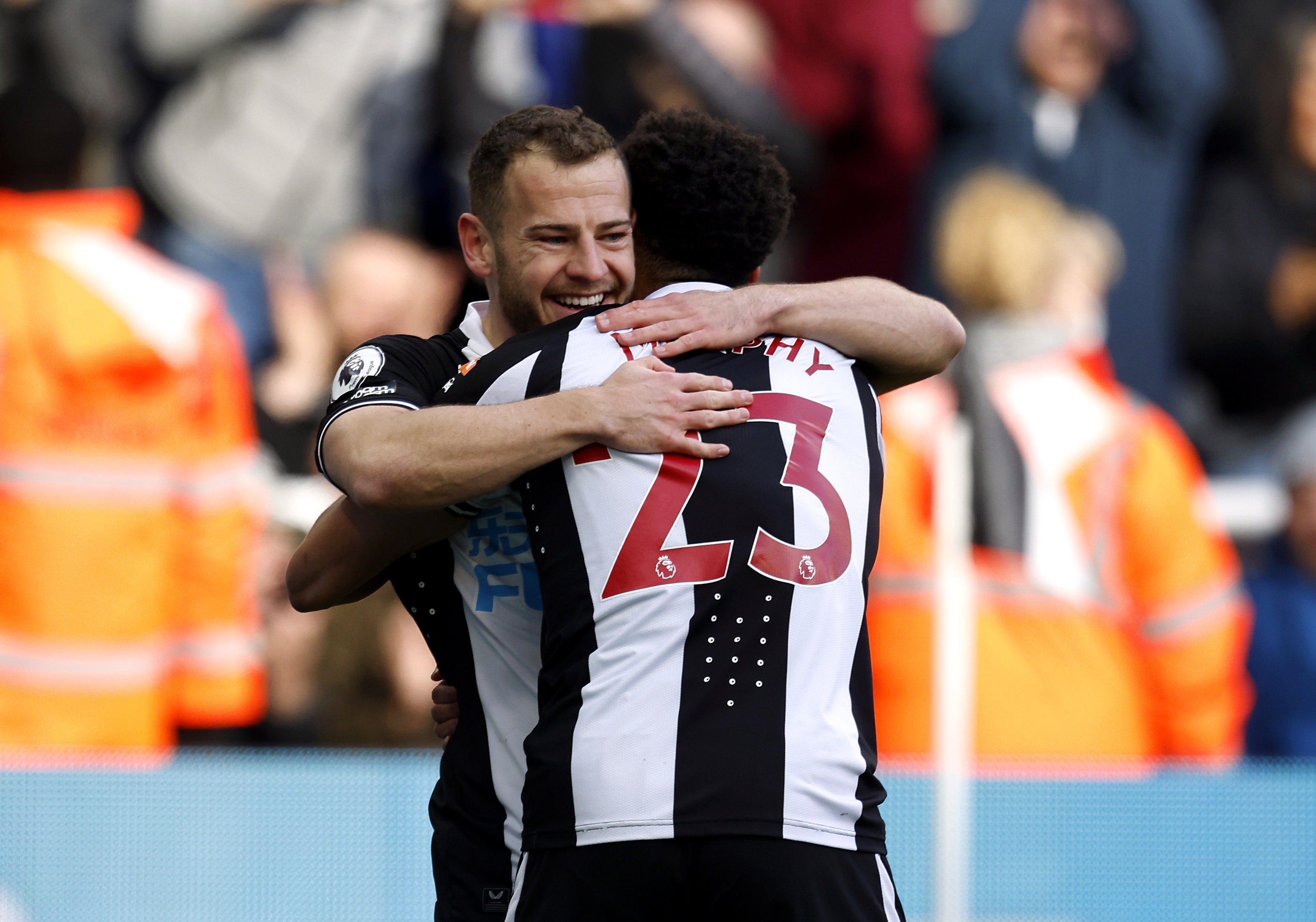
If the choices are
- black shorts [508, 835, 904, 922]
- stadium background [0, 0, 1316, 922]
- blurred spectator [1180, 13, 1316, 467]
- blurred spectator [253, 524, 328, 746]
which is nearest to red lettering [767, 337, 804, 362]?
black shorts [508, 835, 904, 922]

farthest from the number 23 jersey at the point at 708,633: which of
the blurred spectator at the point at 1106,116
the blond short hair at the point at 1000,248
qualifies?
the blurred spectator at the point at 1106,116

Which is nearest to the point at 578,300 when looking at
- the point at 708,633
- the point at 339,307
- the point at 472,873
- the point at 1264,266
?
the point at 708,633

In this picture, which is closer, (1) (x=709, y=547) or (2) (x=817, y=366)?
(1) (x=709, y=547)

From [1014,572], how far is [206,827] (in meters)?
3.27

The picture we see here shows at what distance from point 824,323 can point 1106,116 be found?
5.54 meters

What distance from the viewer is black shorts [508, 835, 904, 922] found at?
201 centimetres

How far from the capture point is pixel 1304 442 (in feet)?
23.1

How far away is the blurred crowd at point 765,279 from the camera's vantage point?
19.7 ft

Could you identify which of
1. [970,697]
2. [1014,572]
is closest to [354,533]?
[970,697]

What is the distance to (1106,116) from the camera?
24.2 ft

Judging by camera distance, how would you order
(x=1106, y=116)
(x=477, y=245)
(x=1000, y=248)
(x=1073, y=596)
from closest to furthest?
(x=477, y=245) < (x=1073, y=596) < (x=1000, y=248) < (x=1106, y=116)

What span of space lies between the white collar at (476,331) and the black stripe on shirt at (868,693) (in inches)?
24.9

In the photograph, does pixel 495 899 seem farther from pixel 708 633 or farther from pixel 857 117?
pixel 857 117

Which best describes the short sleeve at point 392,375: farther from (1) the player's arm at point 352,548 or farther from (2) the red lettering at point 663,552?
(2) the red lettering at point 663,552
